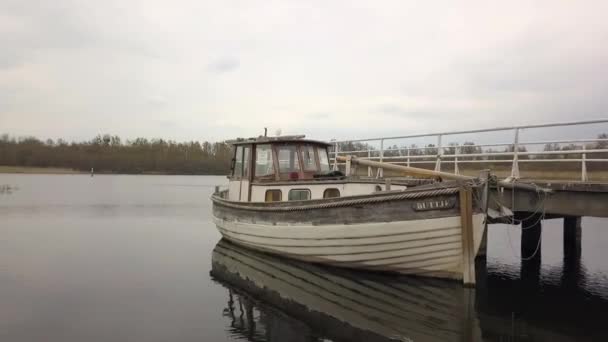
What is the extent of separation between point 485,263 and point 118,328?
1032 centimetres

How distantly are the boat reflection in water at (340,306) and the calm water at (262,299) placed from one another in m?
0.02

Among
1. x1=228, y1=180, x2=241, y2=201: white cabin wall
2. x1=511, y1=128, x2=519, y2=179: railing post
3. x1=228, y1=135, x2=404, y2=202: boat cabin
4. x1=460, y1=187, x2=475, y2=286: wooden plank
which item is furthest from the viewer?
x1=228, y1=180, x2=241, y2=201: white cabin wall

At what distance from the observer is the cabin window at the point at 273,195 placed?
40.9 ft

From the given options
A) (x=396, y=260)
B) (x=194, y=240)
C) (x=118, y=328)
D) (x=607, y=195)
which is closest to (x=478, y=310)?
(x=396, y=260)

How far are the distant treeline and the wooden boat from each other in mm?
71559

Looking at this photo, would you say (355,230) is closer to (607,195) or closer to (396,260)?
(396,260)

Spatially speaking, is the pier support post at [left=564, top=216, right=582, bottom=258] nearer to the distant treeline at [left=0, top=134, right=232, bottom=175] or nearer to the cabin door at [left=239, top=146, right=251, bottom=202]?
the cabin door at [left=239, top=146, right=251, bottom=202]

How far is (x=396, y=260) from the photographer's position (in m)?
9.89

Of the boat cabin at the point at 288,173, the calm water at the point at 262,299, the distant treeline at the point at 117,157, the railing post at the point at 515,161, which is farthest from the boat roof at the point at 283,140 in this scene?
the distant treeline at the point at 117,157

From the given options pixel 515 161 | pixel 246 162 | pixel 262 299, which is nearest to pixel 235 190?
pixel 246 162

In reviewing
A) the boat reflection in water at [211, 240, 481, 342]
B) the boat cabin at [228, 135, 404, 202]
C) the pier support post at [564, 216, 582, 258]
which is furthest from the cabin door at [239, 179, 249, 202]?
the pier support post at [564, 216, 582, 258]

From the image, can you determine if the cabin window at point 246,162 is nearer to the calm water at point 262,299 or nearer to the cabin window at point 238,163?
the cabin window at point 238,163

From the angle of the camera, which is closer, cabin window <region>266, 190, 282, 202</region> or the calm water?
the calm water

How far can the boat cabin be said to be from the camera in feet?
38.6
